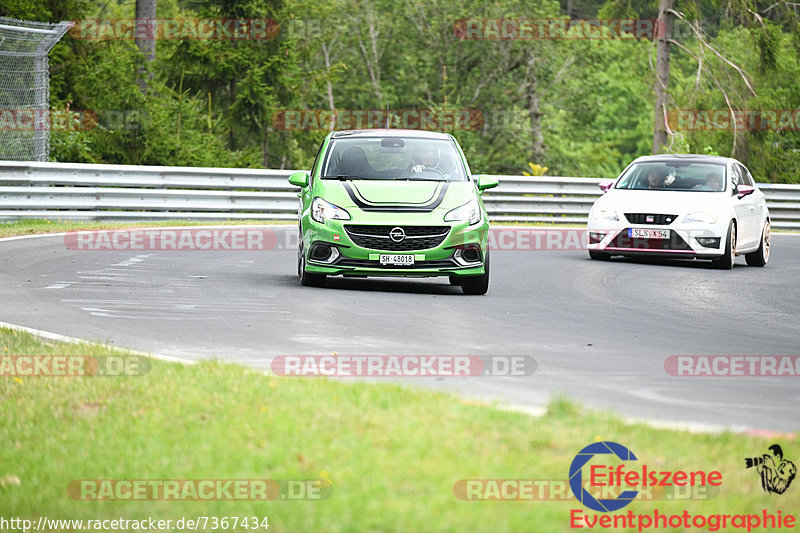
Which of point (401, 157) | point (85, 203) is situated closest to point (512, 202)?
point (85, 203)

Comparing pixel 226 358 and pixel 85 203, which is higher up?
pixel 226 358

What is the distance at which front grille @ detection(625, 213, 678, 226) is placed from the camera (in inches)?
704

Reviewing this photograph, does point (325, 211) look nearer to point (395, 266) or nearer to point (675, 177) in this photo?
point (395, 266)

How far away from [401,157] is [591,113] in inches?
1324

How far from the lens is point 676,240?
58.9 ft

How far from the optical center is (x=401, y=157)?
14062 millimetres

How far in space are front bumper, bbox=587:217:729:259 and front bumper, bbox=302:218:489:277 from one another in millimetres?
5391

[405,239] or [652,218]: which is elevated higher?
[405,239]

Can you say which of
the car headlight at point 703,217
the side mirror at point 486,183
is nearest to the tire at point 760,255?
the car headlight at point 703,217

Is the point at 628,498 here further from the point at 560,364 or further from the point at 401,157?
the point at 401,157

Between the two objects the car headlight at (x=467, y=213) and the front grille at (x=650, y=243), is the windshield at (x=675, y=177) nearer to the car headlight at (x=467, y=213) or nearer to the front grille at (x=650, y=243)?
the front grille at (x=650, y=243)

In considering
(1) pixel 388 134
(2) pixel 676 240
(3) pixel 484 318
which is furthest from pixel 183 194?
(3) pixel 484 318

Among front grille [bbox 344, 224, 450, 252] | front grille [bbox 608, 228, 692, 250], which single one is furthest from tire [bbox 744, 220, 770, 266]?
front grille [bbox 344, 224, 450, 252]

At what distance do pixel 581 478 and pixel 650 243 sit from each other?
13107 millimetres
